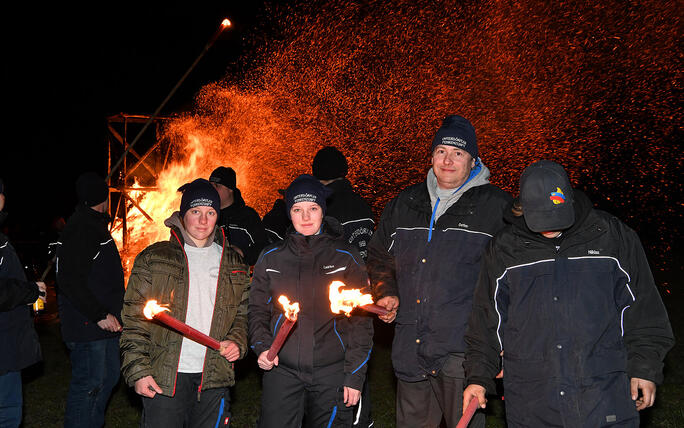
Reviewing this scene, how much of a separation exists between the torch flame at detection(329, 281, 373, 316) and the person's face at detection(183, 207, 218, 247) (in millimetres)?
1169

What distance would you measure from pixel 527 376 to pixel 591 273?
73cm

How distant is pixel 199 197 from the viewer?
4.49 meters

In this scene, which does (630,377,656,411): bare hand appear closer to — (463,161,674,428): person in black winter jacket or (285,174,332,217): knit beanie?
(463,161,674,428): person in black winter jacket

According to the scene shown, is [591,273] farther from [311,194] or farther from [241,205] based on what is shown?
[241,205]

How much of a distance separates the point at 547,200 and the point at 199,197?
2.64 m

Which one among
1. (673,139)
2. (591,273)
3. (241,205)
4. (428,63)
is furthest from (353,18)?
(673,139)

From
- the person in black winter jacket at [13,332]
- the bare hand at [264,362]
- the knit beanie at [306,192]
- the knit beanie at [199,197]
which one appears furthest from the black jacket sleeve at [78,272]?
the knit beanie at [306,192]

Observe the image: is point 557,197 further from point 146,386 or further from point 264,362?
point 146,386

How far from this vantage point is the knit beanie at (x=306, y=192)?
440 centimetres

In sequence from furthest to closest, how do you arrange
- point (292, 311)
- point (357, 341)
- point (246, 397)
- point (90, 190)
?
point (246, 397), point (90, 190), point (357, 341), point (292, 311)

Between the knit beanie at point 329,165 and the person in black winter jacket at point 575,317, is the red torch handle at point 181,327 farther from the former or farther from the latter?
the knit beanie at point 329,165

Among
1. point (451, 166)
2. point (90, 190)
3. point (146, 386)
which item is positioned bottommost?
point (146, 386)

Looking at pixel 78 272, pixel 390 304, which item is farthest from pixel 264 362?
pixel 78 272

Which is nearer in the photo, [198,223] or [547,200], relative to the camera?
[547,200]
